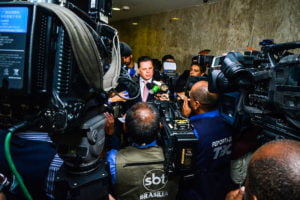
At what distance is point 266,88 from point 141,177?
82 centimetres

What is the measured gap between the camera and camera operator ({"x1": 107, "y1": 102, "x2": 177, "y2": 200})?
1.12 m

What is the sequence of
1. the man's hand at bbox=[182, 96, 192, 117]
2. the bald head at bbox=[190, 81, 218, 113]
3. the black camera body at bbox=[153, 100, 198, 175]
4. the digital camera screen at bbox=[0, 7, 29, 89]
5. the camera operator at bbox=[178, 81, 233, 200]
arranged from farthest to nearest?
1. the man's hand at bbox=[182, 96, 192, 117]
2. the bald head at bbox=[190, 81, 218, 113]
3. the camera operator at bbox=[178, 81, 233, 200]
4. the black camera body at bbox=[153, 100, 198, 175]
5. the digital camera screen at bbox=[0, 7, 29, 89]

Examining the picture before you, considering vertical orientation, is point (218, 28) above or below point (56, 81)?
above

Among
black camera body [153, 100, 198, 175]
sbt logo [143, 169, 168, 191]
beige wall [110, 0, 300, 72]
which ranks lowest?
sbt logo [143, 169, 168, 191]

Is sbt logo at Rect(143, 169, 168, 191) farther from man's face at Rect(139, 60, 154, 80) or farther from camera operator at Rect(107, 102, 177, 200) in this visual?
man's face at Rect(139, 60, 154, 80)

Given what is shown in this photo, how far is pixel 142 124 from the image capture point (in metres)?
1.22

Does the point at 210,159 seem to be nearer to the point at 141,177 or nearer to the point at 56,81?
the point at 141,177

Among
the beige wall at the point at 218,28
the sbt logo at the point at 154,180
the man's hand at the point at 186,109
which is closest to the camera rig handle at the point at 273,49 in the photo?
the sbt logo at the point at 154,180

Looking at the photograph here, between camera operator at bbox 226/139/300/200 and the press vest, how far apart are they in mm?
541

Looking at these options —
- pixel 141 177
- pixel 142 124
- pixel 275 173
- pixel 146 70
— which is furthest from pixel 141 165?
pixel 146 70

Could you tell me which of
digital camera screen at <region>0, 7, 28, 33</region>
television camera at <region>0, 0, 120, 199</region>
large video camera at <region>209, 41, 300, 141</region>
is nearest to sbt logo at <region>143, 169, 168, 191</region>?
television camera at <region>0, 0, 120, 199</region>

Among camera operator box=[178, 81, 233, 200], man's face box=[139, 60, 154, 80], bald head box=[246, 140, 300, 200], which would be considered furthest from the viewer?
man's face box=[139, 60, 154, 80]

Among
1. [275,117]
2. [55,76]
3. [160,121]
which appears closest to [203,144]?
[160,121]

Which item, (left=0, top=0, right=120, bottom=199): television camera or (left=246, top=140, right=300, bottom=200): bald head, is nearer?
(left=0, top=0, right=120, bottom=199): television camera
